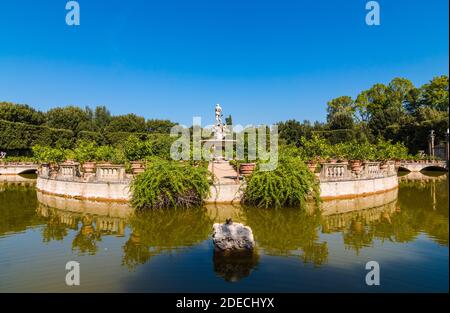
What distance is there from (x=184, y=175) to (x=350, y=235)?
6.65m

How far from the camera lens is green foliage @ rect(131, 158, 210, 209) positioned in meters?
12.8

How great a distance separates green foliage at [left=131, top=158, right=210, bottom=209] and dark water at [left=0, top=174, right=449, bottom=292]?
2.01 feet

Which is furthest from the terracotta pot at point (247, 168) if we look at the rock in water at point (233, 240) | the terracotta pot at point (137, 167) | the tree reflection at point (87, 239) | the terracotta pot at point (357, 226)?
the rock in water at point (233, 240)

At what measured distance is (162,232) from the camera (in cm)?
995

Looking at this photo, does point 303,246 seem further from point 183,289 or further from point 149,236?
point 149,236

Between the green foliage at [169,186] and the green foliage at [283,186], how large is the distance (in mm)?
2062

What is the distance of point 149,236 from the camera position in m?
9.59

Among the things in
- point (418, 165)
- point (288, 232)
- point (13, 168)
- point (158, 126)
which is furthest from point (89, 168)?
point (158, 126)

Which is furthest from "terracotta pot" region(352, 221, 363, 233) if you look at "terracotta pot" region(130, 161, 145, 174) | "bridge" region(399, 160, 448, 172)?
"bridge" region(399, 160, 448, 172)

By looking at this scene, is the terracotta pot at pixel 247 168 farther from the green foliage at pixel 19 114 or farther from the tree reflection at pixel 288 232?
the green foliage at pixel 19 114

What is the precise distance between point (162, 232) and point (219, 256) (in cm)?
299

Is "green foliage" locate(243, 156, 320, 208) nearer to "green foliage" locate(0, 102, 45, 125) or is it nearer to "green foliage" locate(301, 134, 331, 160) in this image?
"green foliage" locate(301, 134, 331, 160)
